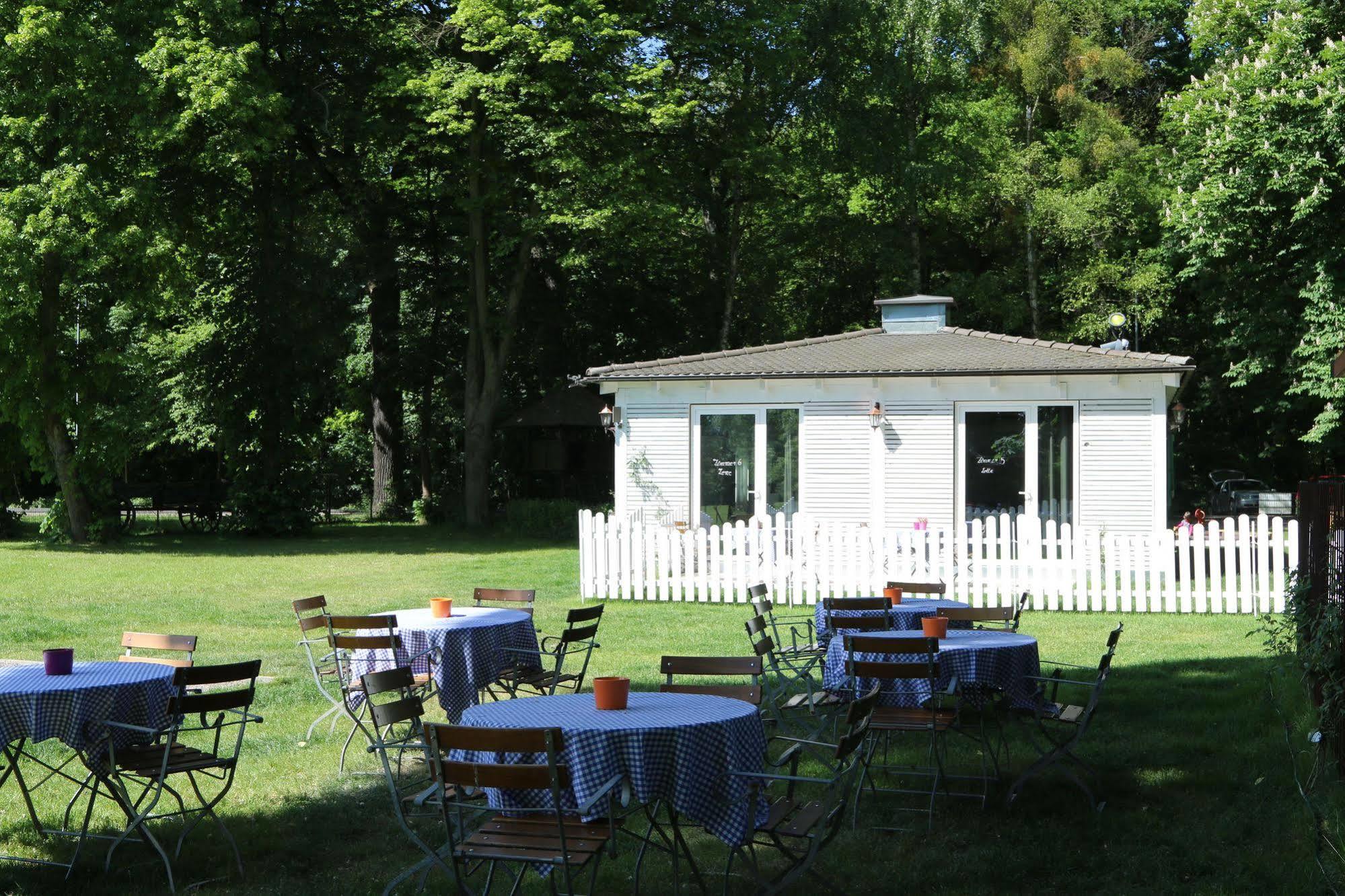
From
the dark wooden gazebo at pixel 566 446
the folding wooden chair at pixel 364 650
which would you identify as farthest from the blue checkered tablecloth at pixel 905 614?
the dark wooden gazebo at pixel 566 446

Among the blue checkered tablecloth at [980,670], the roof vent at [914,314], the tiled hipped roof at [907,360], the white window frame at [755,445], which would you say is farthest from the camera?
the roof vent at [914,314]

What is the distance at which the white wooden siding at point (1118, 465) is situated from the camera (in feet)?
59.2

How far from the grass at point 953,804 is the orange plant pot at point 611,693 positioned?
0.92 m

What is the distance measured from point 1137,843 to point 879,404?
13000 mm

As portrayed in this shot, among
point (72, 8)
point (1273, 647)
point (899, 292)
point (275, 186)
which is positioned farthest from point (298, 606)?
point (899, 292)

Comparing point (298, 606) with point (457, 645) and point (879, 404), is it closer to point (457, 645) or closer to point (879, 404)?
point (457, 645)

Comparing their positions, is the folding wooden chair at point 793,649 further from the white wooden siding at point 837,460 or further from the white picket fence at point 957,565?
the white wooden siding at point 837,460

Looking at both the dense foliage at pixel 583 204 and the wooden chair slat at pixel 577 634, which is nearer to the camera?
the wooden chair slat at pixel 577 634

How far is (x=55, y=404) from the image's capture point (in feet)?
78.5

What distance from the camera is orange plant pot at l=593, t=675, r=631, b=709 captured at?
17.9ft

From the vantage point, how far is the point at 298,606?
9469mm

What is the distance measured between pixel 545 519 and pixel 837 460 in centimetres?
1021

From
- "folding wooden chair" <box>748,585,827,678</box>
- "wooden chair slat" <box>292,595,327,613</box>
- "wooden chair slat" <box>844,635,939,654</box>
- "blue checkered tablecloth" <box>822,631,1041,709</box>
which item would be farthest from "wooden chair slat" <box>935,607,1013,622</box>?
"wooden chair slat" <box>292,595,327,613</box>

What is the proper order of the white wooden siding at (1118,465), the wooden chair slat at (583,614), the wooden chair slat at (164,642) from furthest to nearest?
1. the white wooden siding at (1118,465)
2. the wooden chair slat at (583,614)
3. the wooden chair slat at (164,642)
